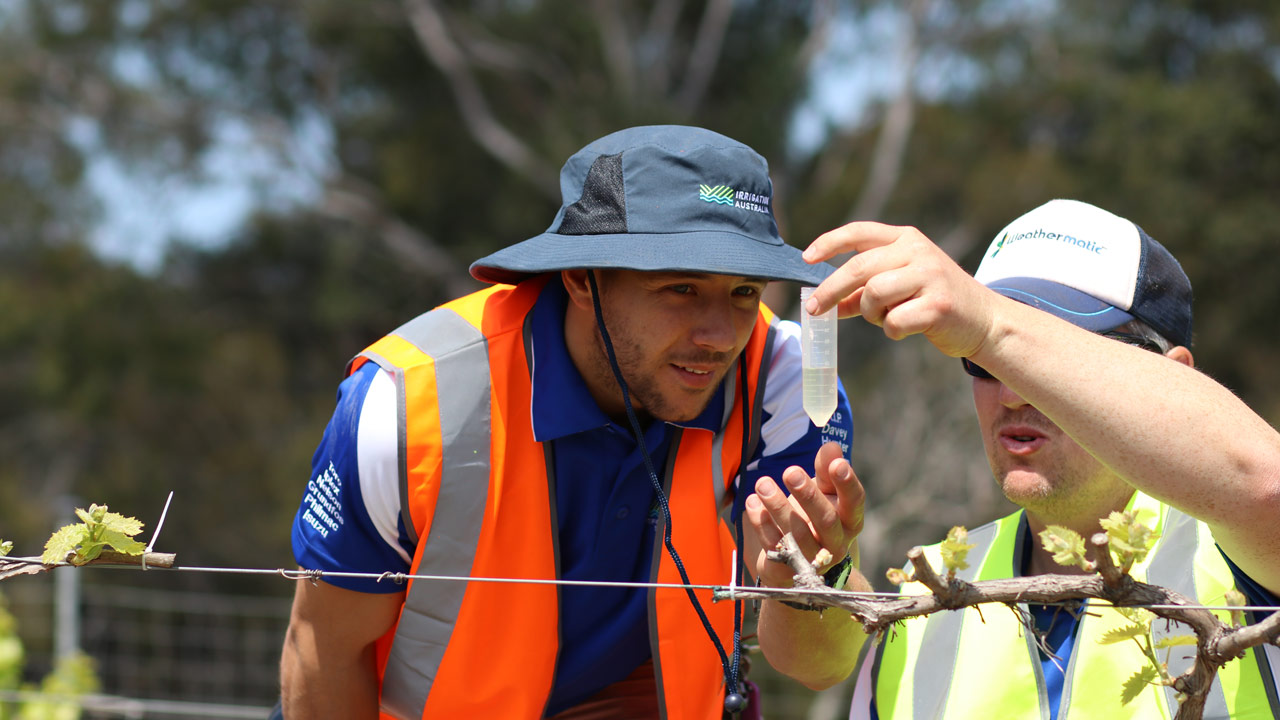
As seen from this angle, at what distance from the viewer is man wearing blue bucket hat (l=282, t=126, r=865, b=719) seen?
229 cm

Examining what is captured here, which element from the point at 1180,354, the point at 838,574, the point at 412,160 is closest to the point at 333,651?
the point at 838,574

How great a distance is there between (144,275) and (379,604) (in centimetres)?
1625

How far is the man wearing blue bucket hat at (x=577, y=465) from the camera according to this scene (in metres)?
2.29

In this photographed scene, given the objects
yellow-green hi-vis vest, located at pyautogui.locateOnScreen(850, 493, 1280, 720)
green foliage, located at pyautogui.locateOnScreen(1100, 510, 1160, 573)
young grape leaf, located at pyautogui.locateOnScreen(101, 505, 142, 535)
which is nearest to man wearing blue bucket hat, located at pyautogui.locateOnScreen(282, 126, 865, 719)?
yellow-green hi-vis vest, located at pyautogui.locateOnScreen(850, 493, 1280, 720)

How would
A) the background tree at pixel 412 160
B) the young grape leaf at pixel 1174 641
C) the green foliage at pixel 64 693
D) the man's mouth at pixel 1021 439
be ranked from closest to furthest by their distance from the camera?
the young grape leaf at pixel 1174 641, the man's mouth at pixel 1021 439, the green foliage at pixel 64 693, the background tree at pixel 412 160

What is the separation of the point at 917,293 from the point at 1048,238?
86 cm

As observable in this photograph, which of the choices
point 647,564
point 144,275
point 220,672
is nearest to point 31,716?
point 647,564

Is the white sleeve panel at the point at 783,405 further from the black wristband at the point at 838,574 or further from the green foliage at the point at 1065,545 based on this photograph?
the green foliage at the point at 1065,545

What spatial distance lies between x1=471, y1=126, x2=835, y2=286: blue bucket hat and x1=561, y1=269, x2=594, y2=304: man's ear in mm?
94

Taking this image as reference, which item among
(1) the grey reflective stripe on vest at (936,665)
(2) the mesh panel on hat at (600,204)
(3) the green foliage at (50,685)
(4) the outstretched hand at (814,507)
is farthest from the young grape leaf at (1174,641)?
(3) the green foliage at (50,685)

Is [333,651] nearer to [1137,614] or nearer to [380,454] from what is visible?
[380,454]

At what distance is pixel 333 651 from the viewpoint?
2.42 meters

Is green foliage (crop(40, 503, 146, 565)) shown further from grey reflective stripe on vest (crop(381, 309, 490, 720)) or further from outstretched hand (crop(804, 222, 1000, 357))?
outstretched hand (crop(804, 222, 1000, 357))

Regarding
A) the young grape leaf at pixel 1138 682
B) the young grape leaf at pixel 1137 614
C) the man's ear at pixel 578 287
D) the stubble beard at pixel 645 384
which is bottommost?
the young grape leaf at pixel 1138 682
